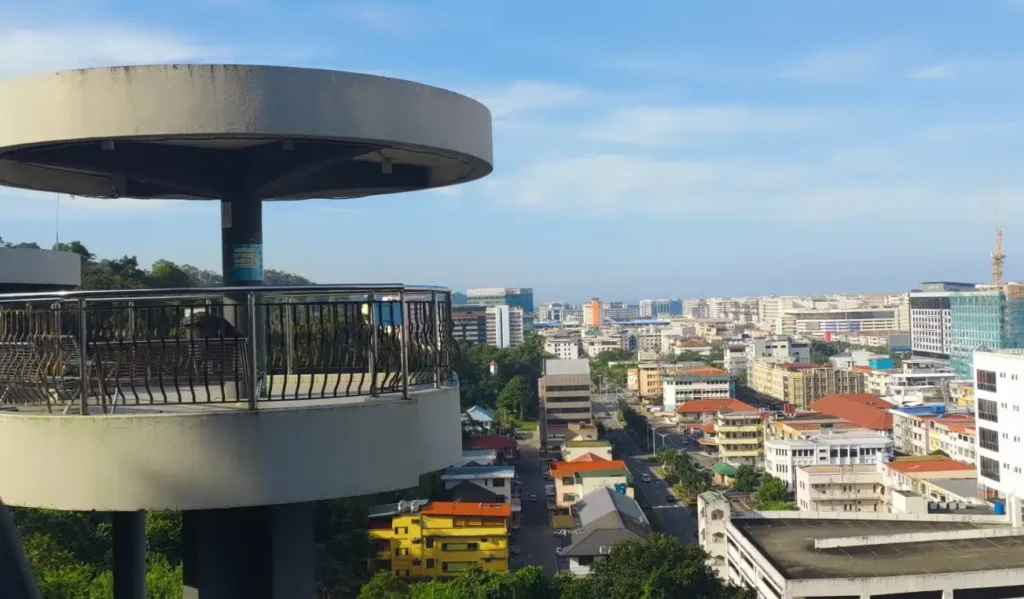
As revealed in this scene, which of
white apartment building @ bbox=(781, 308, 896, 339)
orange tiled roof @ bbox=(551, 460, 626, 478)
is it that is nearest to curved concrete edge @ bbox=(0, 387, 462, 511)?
orange tiled roof @ bbox=(551, 460, 626, 478)

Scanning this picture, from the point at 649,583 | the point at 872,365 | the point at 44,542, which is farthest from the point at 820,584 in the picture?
the point at 872,365

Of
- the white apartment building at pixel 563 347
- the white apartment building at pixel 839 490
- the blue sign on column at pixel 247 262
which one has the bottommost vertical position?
the white apartment building at pixel 839 490

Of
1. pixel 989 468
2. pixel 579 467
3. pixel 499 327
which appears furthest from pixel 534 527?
pixel 499 327

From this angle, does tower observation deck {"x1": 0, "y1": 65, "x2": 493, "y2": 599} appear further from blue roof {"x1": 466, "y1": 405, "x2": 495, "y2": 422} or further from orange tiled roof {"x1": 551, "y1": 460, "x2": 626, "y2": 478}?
blue roof {"x1": 466, "y1": 405, "x2": 495, "y2": 422}

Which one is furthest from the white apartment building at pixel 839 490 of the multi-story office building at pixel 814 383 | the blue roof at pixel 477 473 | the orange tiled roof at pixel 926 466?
the multi-story office building at pixel 814 383

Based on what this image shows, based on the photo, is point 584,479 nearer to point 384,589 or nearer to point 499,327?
point 384,589

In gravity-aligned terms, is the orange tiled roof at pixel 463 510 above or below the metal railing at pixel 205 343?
below

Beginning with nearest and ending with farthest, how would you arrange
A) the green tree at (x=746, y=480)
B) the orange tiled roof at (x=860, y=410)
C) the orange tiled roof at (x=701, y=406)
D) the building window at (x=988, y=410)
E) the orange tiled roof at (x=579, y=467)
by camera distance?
1. the building window at (x=988, y=410)
2. the orange tiled roof at (x=579, y=467)
3. the green tree at (x=746, y=480)
4. the orange tiled roof at (x=860, y=410)
5. the orange tiled roof at (x=701, y=406)

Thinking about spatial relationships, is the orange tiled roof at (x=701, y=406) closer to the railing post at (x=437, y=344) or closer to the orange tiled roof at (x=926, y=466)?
the orange tiled roof at (x=926, y=466)
